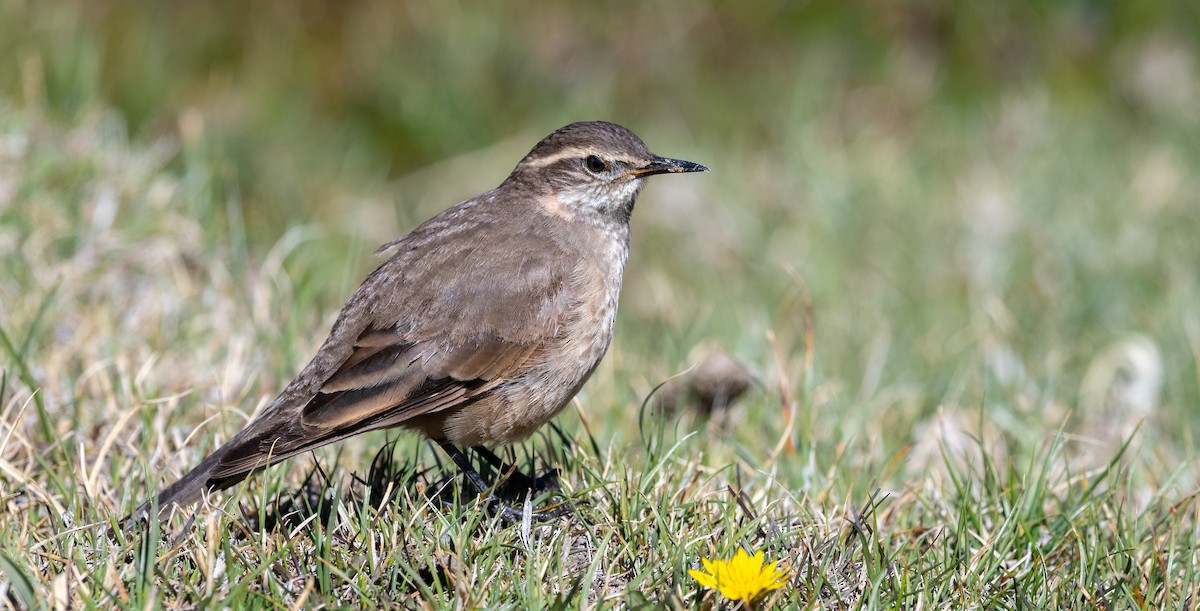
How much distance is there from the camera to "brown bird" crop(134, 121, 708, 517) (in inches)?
156

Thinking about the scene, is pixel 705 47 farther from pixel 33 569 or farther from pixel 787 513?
pixel 33 569

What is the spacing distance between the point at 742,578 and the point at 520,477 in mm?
1167

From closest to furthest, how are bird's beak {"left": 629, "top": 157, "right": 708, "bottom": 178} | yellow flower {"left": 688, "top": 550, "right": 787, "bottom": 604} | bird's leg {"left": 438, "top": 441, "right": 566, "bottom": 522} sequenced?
yellow flower {"left": 688, "top": 550, "right": 787, "bottom": 604} → bird's leg {"left": 438, "top": 441, "right": 566, "bottom": 522} → bird's beak {"left": 629, "top": 157, "right": 708, "bottom": 178}

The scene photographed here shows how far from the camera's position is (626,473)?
390cm

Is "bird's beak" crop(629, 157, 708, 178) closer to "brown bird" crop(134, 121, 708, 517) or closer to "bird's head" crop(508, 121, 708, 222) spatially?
"bird's head" crop(508, 121, 708, 222)

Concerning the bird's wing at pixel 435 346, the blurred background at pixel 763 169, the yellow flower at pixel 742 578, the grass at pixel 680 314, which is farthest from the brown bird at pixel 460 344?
the yellow flower at pixel 742 578

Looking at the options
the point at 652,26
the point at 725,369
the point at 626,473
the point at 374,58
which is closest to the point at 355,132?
the point at 374,58

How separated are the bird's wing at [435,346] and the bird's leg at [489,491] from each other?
0.19m

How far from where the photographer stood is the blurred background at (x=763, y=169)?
5.83 meters

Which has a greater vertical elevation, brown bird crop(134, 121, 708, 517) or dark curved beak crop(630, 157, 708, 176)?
dark curved beak crop(630, 157, 708, 176)

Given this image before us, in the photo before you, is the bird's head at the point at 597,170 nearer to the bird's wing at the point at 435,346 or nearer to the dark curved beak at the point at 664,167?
the dark curved beak at the point at 664,167

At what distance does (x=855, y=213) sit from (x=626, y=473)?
4.77 metres

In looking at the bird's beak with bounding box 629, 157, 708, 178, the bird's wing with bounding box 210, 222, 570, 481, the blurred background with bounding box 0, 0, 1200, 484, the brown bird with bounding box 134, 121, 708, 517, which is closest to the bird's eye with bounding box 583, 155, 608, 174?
the bird's beak with bounding box 629, 157, 708, 178

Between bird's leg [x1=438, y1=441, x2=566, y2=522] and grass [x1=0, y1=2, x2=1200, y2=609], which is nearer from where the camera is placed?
grass [x1=0, y1=2, x2=1200, y2=609]
